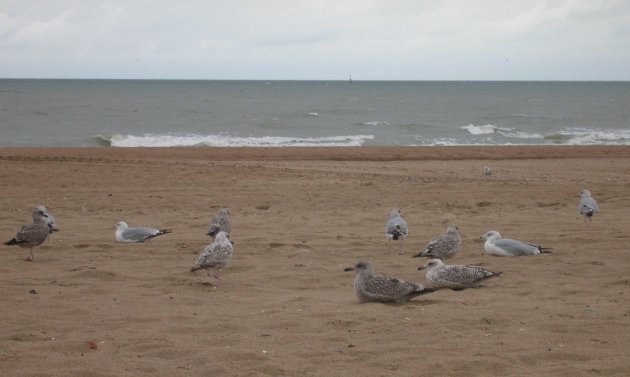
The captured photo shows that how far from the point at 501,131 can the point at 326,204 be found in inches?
1240

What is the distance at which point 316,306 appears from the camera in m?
7.03

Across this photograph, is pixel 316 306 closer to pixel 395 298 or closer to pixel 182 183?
pixel 395 298

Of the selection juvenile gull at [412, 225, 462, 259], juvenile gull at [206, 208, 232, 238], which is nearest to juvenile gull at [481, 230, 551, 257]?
juvenile gull at [412, 225, 462, 259]

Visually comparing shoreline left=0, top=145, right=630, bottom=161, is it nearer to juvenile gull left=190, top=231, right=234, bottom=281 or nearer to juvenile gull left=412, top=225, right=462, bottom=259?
juvenile gull left=412, top=225, right=462, bottom=259

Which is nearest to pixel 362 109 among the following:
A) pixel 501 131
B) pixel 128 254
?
pixel 501 131

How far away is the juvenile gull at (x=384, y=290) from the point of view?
7180mm

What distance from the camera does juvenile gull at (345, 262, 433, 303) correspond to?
23.6ft

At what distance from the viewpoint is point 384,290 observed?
7.20m

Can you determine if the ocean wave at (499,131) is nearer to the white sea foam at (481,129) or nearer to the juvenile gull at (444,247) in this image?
the white sea foam at (481,129)

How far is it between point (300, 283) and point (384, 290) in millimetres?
1228

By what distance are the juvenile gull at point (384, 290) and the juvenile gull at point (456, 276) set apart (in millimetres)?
647

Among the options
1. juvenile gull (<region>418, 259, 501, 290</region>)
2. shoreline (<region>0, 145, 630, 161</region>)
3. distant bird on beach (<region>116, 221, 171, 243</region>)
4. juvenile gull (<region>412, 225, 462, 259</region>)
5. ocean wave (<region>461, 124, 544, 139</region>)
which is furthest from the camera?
ocean wave (<region>461, 124, 544, 139</region>)

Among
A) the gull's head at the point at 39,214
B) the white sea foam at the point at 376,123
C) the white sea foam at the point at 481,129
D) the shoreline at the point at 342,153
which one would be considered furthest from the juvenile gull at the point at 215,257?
the white sea foam at the point at 376,123

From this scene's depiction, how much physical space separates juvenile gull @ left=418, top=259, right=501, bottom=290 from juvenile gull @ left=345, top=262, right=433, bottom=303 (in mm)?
647
